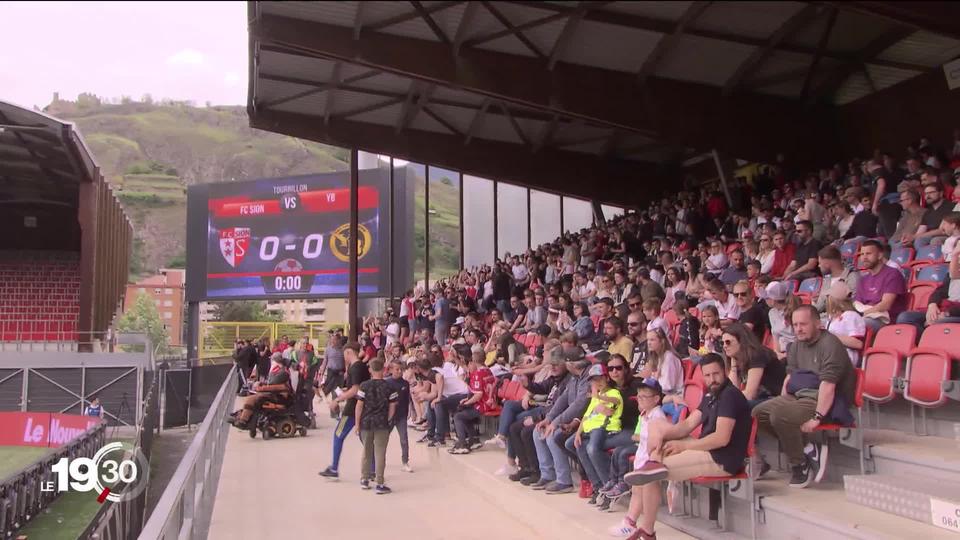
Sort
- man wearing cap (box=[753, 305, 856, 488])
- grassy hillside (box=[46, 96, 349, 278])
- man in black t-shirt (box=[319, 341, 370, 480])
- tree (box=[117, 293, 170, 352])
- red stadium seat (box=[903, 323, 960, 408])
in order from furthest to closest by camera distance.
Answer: grassy hillside (box=[46, 96, 349, 278]) < tree (box=[117, 293, 170, 352]) < man in black t-shirt (box=[319, 341, 370, 480]) < red stadium seat (box=[903, 323, 960, 408]) < man wearing cap (box=[753, 305, 856, 488])

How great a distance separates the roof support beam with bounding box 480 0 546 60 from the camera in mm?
11960

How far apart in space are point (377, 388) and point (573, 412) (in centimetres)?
263

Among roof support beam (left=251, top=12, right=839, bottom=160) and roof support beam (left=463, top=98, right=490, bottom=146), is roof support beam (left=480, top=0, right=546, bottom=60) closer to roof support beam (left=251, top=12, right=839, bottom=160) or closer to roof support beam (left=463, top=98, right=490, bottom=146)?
roof support beam (left=251, top=12, right=839, bottom=160)

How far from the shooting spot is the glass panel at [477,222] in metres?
24.3

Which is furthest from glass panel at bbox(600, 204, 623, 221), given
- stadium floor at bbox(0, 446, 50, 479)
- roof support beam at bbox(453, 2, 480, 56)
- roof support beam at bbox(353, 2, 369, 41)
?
stadium floor at bbox(0, 446, 50, 479)

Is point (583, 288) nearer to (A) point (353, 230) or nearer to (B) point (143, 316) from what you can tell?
(A) point (353, 230)

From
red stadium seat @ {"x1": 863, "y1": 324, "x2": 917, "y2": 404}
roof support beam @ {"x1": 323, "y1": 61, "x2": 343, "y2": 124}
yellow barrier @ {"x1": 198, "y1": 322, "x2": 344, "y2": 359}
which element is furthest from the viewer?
yellow barrier @ {"x1": 198, "y1": 322, "x2": 344, "y2": 359}

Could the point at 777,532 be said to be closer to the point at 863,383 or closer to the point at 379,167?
the point at 863,383

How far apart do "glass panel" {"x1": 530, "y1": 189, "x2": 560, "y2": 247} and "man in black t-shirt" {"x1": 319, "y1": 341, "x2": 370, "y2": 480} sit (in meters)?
13.3

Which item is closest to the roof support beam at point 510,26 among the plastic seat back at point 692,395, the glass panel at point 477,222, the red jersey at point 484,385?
the red jersey at point 484,385

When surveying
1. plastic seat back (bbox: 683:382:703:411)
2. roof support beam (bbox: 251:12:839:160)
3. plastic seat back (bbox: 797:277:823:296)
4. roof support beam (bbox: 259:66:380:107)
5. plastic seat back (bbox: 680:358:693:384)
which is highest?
roof support beam (bbox: 259:66:380:107)

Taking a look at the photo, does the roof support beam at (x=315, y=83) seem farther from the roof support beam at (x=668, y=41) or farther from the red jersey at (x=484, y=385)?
the red jersey at (x=484, y=385)

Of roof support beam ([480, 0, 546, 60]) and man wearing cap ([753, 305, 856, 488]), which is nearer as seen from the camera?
man wearing cap ([753, 305, 856, 488])

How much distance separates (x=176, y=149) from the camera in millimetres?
180375
